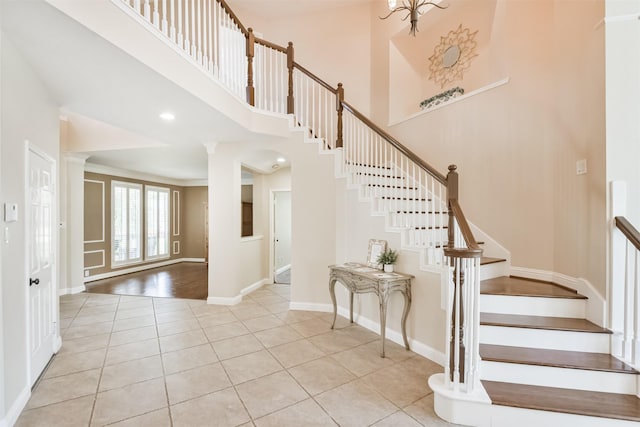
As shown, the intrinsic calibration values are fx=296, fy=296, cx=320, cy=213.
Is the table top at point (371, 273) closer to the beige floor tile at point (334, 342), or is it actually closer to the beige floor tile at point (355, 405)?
the beige floor tile at point (334, 342)

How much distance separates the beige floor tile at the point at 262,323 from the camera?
12.5 feet

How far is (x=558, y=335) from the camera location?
2311 millimetres

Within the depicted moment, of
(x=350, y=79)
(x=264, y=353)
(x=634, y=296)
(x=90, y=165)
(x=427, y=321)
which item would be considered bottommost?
(x=264, y=353)

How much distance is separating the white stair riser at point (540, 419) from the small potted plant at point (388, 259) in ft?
5.17

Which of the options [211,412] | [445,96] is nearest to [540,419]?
[211,412]

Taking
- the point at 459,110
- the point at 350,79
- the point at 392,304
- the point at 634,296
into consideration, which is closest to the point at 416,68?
the point at 350,79

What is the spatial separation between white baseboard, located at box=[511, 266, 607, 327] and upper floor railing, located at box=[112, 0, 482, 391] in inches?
41.6

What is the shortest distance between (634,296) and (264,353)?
10.1 feet

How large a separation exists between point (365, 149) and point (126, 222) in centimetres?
651

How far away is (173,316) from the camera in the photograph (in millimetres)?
4254

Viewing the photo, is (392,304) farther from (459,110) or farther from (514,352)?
(459,110)

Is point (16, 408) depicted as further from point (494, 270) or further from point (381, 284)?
point (494, 270)

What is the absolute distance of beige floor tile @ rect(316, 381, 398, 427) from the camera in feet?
6.80

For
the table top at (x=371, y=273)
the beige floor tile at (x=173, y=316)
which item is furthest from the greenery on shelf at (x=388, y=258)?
the beige floor tile at (x=173, y=316)
